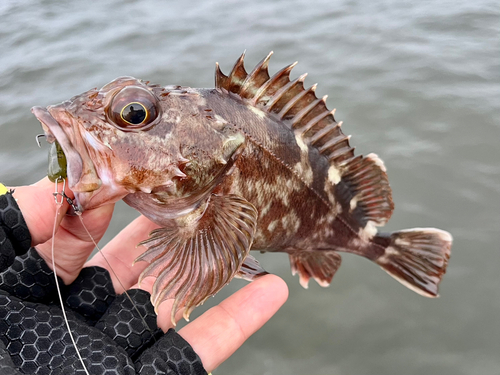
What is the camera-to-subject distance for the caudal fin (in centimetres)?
297

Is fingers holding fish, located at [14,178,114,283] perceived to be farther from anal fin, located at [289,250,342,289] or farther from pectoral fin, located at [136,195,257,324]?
anal fin, located at [289,250,342,289]

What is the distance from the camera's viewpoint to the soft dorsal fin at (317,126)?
2330 millimetres

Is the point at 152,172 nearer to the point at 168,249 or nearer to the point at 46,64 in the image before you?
the point at 168,249

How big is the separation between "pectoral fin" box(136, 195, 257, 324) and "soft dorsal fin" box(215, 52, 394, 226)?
62cm

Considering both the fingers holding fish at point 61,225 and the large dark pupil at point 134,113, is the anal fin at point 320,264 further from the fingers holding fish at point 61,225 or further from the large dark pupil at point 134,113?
the large dark pupil at point 134,113

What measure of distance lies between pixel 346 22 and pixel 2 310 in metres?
6.53

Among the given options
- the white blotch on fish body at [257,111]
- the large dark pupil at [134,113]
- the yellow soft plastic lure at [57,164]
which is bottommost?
the yellow soft plastic lure at [57,164]

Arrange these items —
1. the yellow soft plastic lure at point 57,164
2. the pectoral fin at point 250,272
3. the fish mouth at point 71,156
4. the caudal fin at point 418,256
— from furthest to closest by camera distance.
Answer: the caudal fin at point 418,256, the pectoral fin at point 250,272, the yellow soft plastic lure at point 57,164, the fish mouth at point 71,156

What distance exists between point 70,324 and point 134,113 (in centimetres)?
123

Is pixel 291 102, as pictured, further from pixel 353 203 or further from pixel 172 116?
pixel 353 203

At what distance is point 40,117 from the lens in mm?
1816

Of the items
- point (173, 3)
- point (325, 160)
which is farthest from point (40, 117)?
point (173, 3)

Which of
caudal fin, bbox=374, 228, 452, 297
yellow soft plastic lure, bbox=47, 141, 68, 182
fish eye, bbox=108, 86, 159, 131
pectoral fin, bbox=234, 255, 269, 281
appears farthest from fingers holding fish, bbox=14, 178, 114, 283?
caudal fin, bbox=374, 228, 452, 297

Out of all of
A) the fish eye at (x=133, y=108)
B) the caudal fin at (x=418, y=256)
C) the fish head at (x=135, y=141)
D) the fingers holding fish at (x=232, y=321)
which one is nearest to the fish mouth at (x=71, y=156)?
the fish head at (x=135, y=141)
